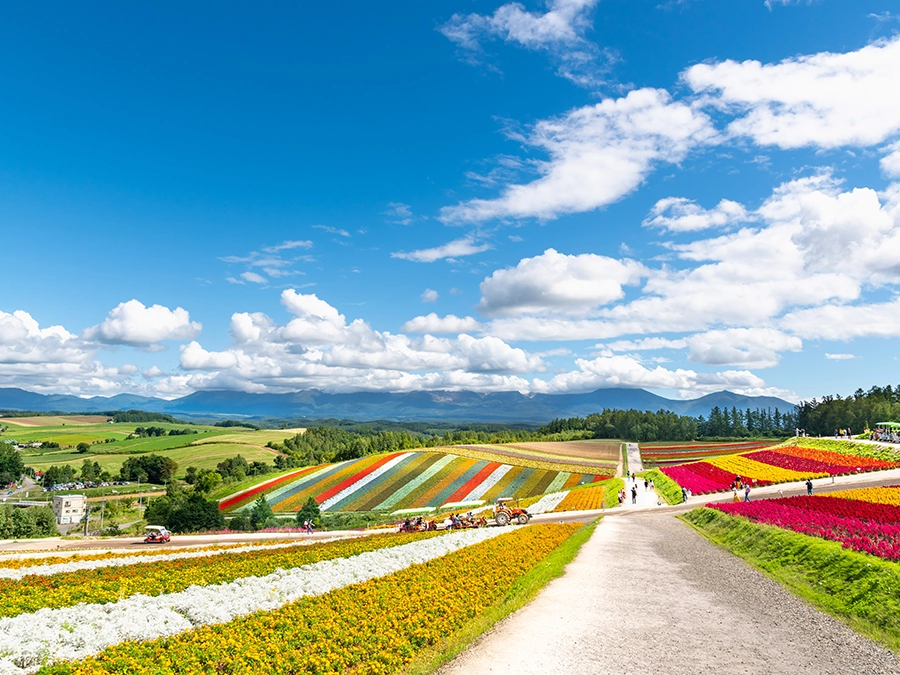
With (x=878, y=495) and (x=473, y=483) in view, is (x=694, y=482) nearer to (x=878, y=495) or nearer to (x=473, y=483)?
(x=878, y=495)

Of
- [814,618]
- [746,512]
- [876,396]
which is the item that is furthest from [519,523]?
[876,396]

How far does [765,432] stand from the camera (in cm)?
15988

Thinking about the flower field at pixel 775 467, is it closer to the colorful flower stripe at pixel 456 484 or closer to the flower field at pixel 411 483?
the flower field at pixel 411 483

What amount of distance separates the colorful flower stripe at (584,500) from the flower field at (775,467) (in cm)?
876

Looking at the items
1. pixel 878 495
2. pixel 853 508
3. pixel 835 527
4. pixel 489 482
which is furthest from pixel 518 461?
Answer: pixel 835 527

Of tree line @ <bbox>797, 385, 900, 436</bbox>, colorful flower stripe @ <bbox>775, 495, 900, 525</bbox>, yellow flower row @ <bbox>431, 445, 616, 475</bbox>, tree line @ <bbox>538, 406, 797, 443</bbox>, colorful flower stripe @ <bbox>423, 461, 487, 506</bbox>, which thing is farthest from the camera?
tree line @ <bbox>538, 406, 797, 443</bbox>

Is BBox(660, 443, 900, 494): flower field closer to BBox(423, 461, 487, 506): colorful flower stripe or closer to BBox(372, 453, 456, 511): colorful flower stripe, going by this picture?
BBox(423, 461, 487, 506): colorful flower stripe

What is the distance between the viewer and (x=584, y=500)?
2076 inches

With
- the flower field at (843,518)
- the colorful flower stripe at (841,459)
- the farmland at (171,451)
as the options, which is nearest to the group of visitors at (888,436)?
the colorful flower stripe at (841,459)

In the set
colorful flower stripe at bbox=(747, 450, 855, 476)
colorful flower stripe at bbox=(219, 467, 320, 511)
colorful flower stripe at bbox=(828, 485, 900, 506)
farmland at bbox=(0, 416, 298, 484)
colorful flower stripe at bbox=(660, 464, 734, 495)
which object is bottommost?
farmland at bbox=(0, 416, 298, 484)

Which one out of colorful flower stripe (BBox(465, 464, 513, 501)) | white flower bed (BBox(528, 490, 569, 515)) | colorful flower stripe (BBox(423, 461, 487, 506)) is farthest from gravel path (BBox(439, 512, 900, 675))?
colorful flower stripe (BBox(465, 464, 513, 501))

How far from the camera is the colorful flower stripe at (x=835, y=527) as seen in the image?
18.8 meters

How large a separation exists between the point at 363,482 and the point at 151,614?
2459 inches

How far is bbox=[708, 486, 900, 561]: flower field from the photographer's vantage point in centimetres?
1950
